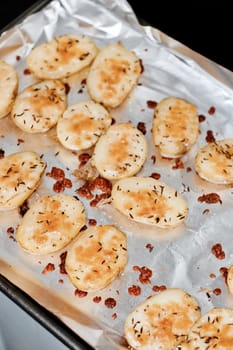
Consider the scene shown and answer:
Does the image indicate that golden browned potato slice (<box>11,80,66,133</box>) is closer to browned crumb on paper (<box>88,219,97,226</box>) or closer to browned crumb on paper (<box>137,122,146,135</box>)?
browned crumb on paper (<box>137,122,146,135</box>)

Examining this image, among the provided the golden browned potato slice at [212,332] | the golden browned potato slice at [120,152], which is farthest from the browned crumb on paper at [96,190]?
the golden browned potato slice at [212,332]

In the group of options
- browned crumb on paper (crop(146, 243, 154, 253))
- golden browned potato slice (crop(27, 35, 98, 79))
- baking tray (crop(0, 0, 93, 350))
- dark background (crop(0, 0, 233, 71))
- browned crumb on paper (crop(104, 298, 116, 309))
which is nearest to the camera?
baking tray (crop(0, 0, 93, 350))

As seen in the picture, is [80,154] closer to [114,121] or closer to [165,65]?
[114,121]

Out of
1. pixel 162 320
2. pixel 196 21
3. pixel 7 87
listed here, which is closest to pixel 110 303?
pixel 162 320

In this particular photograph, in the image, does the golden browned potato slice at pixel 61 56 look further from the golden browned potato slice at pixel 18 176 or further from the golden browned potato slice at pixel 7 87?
the golden browned potato slice at pixel 18 176

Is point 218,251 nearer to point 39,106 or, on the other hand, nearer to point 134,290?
point 134,290

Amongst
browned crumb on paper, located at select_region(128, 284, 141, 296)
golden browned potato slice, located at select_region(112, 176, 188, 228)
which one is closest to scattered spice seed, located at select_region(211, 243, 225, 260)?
golden browned potato slice, located at select_region(112, 176, 188, 228)
